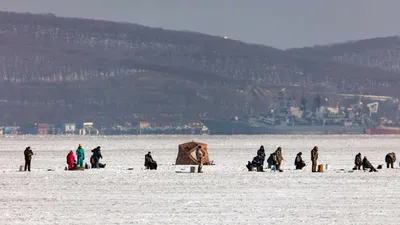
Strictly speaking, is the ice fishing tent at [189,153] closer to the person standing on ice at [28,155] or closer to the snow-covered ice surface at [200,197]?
the snow-covered ice surface at [200,197]

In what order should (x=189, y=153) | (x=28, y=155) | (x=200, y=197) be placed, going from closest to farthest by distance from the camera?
1. (x=200, y=197)
2. (x=28, y=155)
3. (x=189, y=153)

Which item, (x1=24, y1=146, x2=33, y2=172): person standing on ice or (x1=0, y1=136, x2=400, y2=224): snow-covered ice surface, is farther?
(x1=24, y1=146, x2=33, y2=172): person standing on ice

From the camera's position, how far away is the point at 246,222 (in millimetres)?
25906

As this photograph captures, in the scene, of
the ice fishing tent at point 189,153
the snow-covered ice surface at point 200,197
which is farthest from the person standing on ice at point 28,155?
the ice fishing tent at point 189,153

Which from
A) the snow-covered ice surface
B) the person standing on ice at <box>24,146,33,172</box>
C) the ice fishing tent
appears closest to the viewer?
the snow-covered ice surface

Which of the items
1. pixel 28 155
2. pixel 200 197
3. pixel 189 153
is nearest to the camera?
pixel 200 197

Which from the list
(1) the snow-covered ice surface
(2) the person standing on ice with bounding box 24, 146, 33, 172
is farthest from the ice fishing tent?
(2) the person standing on ice with bounding box 24, 146, 33, 172

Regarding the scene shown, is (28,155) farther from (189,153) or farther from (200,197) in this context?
(200,197)

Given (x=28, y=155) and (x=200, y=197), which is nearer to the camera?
(x=200, y=197)

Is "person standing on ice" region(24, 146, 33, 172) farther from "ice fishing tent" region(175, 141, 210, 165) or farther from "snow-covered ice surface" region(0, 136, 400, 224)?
"ice fishing tent" region(175, 141, 210, 165)

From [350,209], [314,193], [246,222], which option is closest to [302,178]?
[314,193]

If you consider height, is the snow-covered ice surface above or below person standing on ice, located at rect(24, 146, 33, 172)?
below

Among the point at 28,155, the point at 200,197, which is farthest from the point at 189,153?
the point at 200,197

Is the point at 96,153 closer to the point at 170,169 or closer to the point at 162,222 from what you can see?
the point at 170,169
